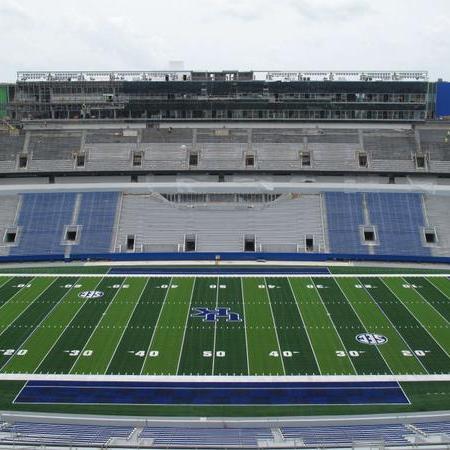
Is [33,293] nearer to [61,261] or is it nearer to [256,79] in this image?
[61,261]

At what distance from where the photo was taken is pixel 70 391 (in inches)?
704

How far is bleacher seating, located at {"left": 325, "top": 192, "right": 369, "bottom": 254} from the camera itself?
34.2m

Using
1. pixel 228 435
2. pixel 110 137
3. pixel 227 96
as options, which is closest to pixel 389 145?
pixel 227 96

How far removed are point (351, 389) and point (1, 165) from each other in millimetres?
32369

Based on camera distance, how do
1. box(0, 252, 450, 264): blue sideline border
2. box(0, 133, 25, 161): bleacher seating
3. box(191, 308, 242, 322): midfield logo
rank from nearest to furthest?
1. box(191, 308, 242, 322): midfield logo
2. box(0, 252, 450, 264): blue sideline border
3. box(0, 133, 25, 161): bleacher seating

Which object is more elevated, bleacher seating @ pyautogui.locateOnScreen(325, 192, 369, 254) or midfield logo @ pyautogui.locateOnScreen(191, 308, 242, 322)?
bleacher seating @ pyautogui.locateOnScreen(325, 192, 369, 254)

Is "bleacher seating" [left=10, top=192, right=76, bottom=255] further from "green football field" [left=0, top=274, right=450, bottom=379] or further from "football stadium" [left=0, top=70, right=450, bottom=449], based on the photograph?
"green football field" [left=0, top=274, right=450, bottom=379]

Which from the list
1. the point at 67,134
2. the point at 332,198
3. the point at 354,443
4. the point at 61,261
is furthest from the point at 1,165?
the point at 354,443

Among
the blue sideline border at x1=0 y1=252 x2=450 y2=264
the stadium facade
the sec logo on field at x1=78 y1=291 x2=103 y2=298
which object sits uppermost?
the stadium facade

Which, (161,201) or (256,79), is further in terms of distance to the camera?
(256,79)

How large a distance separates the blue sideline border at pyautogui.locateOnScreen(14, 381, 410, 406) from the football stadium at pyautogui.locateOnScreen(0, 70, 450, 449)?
66 millimetres

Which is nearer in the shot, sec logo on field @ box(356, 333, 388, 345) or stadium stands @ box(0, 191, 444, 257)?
sec logo on field @ box(356, 333, 388, 345)

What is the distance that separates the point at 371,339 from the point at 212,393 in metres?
7.36

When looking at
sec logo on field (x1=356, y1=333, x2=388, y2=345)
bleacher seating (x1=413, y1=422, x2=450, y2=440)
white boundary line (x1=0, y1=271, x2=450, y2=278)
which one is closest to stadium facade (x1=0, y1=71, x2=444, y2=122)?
white boundary line (x1=0, y1=271, x2=450, y2=278)
